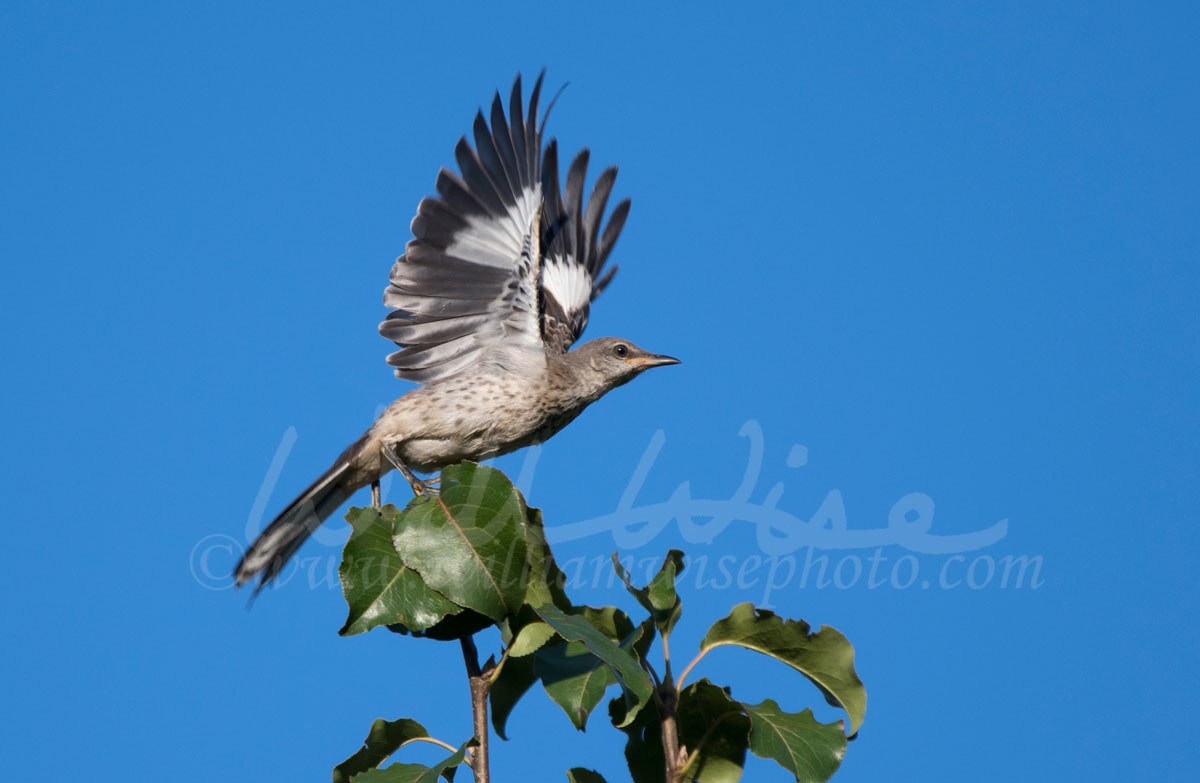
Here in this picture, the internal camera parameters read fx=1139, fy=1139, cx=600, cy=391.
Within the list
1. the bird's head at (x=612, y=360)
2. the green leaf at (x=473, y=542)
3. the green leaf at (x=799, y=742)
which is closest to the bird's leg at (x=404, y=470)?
the bird's head at (x=612, y=360)

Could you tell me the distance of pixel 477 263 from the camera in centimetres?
736

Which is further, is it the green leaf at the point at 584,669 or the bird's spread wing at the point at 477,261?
the bird's spread wing at the point at 477,261

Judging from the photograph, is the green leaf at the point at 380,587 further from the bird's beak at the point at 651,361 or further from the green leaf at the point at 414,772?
the bird's beak at the point at 651,361

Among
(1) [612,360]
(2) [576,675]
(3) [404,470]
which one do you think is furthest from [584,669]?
(1) [612,360]

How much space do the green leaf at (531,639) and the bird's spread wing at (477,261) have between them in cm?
371

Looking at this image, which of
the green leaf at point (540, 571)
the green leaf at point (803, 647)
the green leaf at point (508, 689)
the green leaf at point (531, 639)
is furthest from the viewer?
the green leaf at point (508, 689)

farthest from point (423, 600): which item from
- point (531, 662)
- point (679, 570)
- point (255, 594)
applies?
point (255, 594)

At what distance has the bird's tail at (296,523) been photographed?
6539mm

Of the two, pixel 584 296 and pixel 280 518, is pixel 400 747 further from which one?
pixel 584 296

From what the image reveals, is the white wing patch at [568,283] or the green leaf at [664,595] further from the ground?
the white wing patch at [568,283]

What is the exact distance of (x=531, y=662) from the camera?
4.25 metres

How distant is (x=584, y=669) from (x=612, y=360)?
3934 mm

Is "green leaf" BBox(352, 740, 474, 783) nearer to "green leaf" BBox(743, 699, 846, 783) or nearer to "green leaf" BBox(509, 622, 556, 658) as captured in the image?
"green leaf" BBox(509, 622, 556, 658)

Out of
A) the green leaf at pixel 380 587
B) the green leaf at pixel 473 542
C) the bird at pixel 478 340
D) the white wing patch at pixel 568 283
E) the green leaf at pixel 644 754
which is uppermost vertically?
the white wing patch at pixel 568 283
